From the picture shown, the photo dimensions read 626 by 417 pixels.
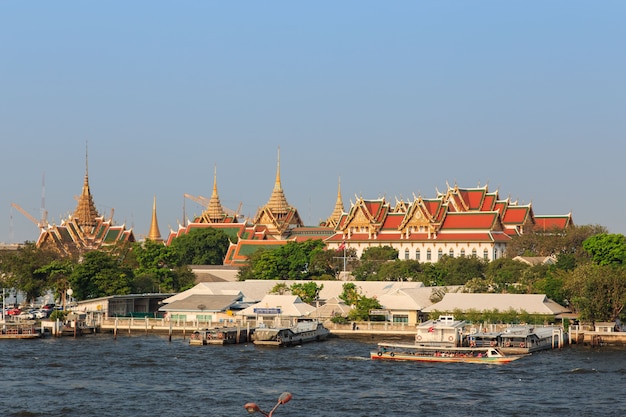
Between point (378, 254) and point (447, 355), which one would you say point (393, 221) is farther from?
point (447, 355)

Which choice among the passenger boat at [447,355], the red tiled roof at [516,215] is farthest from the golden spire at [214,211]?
the passenger boat at [447,355]

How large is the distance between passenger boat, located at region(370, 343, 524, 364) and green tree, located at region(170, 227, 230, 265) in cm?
6123

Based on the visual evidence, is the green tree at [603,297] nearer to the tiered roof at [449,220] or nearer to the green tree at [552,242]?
the green tree at [552,242]

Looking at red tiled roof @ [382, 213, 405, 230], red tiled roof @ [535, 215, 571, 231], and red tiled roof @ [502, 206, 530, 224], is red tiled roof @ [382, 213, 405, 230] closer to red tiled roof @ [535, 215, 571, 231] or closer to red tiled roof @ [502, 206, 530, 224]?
red tiled roof @ [502, 206, 530, 224]

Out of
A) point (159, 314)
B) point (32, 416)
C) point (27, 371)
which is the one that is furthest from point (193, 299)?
point (32, 416)

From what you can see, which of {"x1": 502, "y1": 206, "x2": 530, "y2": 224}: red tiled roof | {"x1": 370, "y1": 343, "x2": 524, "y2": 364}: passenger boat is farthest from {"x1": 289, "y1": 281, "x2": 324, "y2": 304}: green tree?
{"x1": 502, "y1": 206, "x2": 530, "y2": 224}: red tiled roof

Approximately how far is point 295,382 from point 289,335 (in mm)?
14983

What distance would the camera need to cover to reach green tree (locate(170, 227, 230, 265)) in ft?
388

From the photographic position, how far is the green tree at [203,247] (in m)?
118

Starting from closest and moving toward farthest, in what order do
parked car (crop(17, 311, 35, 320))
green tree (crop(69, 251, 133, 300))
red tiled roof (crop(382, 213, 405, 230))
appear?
parked car (crop(17, 311, 35, 320)), green tree (crop(69, 251, 133, 300)), red tiled roof (crop(382, 213, 405, 230))

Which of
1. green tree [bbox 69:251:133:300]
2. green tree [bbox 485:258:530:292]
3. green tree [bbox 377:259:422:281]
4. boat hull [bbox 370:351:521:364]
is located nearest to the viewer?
boat hull [bbox 370:351:521:364]

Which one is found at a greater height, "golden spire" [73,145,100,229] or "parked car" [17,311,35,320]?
"golden spire" [73,145,100,229]

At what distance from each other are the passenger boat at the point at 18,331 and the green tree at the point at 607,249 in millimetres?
35752

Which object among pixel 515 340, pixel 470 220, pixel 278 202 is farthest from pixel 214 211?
pixel 515 340
